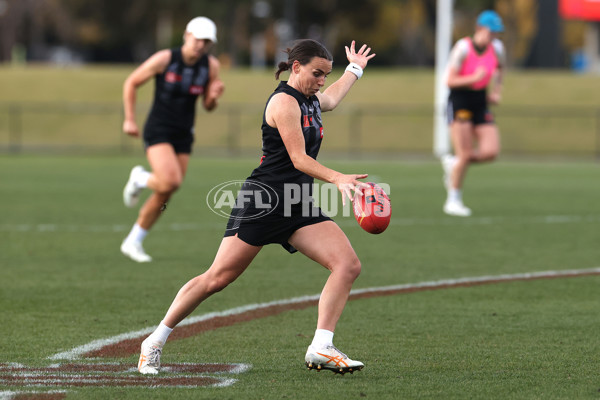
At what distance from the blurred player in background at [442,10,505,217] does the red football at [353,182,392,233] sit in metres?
8.81

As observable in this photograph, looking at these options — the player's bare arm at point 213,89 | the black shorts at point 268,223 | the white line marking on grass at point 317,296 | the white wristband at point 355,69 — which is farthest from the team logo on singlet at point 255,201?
the player's bare arm at point 213,89

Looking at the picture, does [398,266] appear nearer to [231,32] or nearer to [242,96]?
[242,96]

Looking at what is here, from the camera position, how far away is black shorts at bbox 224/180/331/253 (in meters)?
5.88

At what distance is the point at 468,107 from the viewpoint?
14.7m

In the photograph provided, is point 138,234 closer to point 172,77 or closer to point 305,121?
point 172,77

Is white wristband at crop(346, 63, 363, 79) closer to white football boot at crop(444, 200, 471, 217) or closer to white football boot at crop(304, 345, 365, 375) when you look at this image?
white football boot at crop(304, 345, 365, 375)

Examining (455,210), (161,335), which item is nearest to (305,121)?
(161,335)

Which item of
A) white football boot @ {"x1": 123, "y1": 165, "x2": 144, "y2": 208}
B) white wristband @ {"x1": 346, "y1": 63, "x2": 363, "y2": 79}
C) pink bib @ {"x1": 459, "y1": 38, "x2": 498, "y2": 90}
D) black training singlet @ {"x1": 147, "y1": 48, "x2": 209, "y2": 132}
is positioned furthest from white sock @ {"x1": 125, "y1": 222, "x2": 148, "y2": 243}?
pink bib @ {"x1": 459, "y1": 38, "x2": 498, "y2": 90}

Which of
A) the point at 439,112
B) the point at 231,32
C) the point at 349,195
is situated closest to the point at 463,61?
the point at 349,195

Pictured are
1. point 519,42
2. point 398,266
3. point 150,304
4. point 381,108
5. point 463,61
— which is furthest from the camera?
point 519,42

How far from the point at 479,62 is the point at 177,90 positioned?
17.5 ft

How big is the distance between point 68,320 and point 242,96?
3438 cm

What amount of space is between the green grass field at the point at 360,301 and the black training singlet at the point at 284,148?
107 cm

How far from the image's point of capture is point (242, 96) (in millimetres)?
41594
